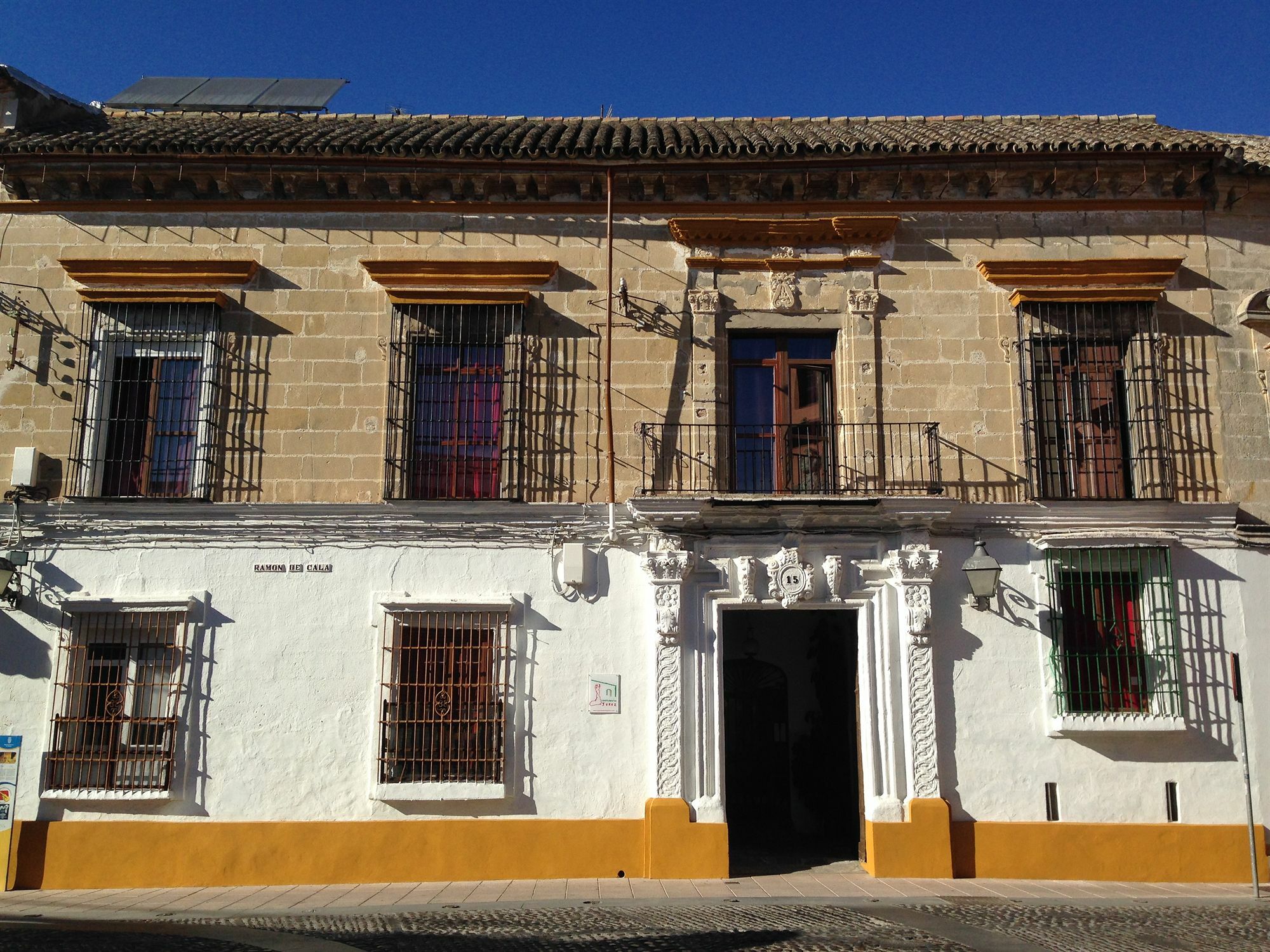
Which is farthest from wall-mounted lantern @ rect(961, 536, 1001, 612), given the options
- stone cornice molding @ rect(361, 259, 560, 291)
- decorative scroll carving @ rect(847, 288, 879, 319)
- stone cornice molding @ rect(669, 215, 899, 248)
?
stone cornice molding @ rect(361, 259, 560, 291)

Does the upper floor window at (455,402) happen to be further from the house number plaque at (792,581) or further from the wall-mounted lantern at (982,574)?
the wall-mounted lantern at (982,574)

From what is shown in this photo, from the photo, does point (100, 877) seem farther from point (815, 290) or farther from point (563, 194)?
point (815, 290)

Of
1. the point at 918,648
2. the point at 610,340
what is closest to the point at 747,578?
the point at 918,648

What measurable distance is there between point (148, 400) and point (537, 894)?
6200mm

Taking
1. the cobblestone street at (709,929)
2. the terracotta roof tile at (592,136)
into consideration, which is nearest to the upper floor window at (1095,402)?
the terracotta roof tile at (592,136)

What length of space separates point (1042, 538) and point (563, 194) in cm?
590

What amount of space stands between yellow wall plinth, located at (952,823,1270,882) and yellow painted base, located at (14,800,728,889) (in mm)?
2503

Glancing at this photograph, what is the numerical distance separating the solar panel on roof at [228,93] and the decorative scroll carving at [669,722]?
30.4 feet

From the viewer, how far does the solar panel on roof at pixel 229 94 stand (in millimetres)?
13477

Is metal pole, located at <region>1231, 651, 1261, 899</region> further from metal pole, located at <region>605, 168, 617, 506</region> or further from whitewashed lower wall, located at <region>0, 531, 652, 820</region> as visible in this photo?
metal pole, located at <region>605, 168, 617, 506</region>

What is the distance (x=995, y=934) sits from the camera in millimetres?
7223

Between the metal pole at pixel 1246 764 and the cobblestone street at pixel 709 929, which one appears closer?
the cobblestone street at pixel 709 929

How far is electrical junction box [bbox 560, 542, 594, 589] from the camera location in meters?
9.79

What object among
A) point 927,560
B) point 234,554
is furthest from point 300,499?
point 927,560
